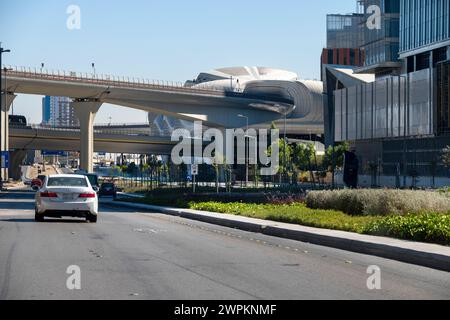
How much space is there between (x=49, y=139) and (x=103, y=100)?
22900 millimetres

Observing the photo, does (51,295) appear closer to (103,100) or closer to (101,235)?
(101,235)

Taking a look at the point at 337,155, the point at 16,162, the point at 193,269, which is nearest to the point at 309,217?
the point at 193,269

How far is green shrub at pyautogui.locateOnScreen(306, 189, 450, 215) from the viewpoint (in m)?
26.0

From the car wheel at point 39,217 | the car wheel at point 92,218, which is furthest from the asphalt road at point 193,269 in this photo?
the car wheel at point 92,218

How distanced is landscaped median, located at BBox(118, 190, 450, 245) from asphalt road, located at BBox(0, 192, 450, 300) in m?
1.99

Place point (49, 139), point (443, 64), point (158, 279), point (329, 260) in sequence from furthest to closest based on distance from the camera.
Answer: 1. point (49, 139)
2. point (443, 64)
3. point (329, 260)
4. point (158, 279)

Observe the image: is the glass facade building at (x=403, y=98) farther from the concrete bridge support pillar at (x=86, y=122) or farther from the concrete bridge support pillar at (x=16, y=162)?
the concrete bridge support pillar at (x=16, y=162)

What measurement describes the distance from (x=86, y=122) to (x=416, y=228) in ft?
246

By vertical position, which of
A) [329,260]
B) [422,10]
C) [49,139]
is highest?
[422,10]

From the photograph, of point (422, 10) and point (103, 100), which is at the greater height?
point (422, 10)

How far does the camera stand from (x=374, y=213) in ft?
89.5

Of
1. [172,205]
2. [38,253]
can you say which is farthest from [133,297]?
[172,205]

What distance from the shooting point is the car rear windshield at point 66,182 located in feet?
91.4
